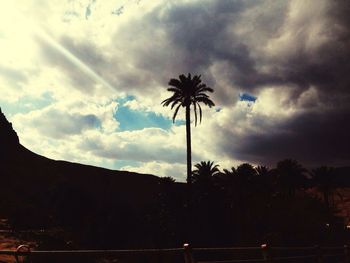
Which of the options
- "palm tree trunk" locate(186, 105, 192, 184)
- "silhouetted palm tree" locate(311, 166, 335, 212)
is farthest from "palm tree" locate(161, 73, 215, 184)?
"silhouetted palm tree" locate(311, 166, 335, 212)

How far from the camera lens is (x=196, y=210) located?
4197cm

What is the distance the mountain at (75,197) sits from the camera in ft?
140

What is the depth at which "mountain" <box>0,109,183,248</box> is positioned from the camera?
42688 millimetres

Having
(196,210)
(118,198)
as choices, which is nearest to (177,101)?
(196,210)

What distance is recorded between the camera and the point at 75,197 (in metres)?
48.8

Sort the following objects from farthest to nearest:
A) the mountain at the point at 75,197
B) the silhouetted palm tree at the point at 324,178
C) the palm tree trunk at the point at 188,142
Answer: the silhouetted palm tree at the point at 324,178 < the mountain at the point at 75,197 < the palm tree trunk at the point at 188,142

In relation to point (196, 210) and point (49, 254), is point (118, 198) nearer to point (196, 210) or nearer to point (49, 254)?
point (196, 210)

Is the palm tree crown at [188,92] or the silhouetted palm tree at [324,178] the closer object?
the palm tree crown at [188,92]

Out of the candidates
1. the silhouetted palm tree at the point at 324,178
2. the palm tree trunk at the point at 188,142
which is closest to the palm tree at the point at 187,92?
the palm tree trunk at the point at 188,142

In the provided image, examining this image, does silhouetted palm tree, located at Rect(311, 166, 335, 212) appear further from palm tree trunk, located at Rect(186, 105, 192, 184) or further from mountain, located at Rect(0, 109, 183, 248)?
palm tree trunk, located at Rect(186, 105, 192, 184)

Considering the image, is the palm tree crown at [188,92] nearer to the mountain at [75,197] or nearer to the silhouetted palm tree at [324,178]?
the mountain at [75,197]

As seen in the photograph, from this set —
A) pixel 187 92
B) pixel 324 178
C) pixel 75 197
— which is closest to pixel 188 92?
pixel 187 92

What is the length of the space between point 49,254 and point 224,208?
39.9m

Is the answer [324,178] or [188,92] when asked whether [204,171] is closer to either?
[188,92]
